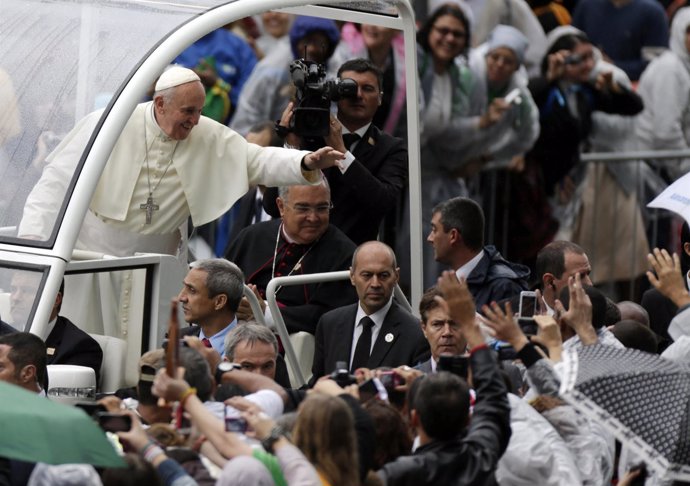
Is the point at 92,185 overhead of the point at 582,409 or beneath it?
overhead

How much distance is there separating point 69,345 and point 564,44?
6.33m

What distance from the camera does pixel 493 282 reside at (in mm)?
10500

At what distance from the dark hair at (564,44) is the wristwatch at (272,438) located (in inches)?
316

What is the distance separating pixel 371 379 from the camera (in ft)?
25.7

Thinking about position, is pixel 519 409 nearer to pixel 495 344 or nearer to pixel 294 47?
pixel 495 344

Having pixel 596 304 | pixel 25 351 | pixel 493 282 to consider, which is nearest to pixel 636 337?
pixel 596 304

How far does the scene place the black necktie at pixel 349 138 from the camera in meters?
11.4

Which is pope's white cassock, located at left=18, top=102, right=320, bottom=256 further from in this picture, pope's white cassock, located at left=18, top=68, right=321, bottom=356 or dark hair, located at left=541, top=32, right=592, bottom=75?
dark hair, located at left=541, top=32, right=592, bottom=75

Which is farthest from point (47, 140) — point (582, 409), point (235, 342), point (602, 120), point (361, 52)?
point (602, 120)

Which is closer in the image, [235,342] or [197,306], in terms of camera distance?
[235,342]

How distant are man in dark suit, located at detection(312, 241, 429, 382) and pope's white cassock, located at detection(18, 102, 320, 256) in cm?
54

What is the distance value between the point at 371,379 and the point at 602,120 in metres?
7.43

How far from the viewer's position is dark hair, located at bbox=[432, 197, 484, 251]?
10570 mm

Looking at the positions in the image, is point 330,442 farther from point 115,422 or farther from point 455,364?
point 455,364
